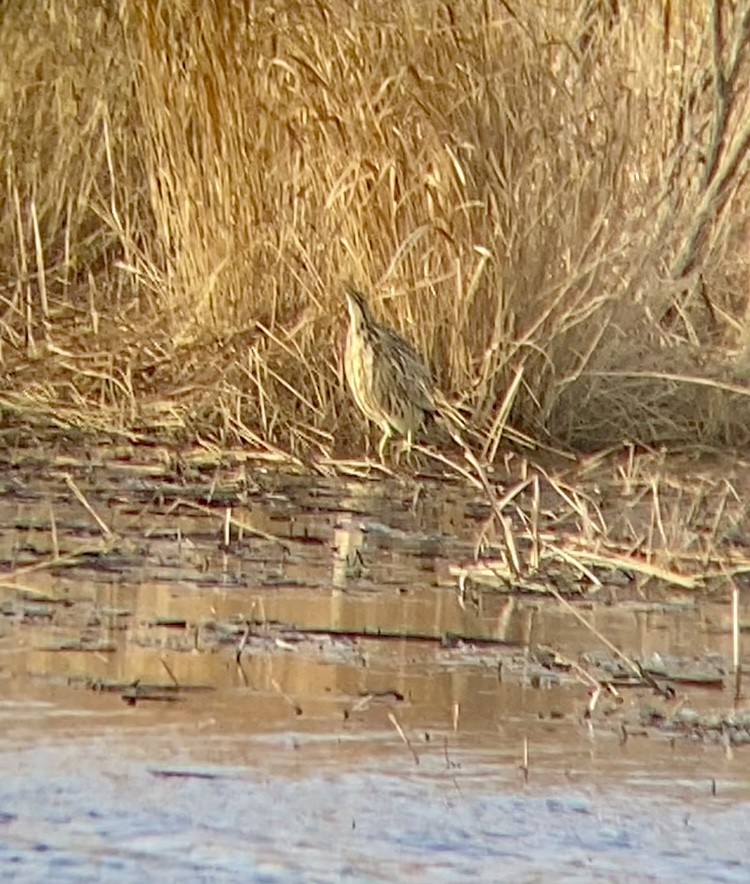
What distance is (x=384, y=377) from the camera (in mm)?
7203

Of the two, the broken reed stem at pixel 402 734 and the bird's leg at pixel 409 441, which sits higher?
the bird's leg at pixel 409 441

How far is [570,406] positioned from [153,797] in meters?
4.35

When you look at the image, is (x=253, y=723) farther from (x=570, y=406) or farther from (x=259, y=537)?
(x=570, y=406)

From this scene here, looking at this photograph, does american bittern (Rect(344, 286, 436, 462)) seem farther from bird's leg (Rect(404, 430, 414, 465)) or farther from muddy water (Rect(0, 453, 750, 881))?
muddy water (Rect(0, 453, 750, 881))

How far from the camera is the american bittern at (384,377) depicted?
7250mm

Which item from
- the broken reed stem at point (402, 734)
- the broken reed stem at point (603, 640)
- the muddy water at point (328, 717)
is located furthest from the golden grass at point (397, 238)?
the broken reed stem at point (402, 734)

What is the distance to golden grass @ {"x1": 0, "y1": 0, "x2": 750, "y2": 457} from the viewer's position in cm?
750

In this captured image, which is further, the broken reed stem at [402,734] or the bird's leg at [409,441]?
the bird's leg at [409,441]

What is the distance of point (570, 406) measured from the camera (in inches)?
312

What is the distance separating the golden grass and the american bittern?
0.18 m

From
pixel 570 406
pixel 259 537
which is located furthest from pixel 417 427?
pixel 259 537

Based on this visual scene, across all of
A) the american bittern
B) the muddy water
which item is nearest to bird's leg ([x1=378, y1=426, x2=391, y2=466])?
the american bittern

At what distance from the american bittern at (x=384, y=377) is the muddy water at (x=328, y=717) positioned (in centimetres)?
91

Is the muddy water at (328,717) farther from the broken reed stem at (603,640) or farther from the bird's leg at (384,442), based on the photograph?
the bird's leg at (384,442)
